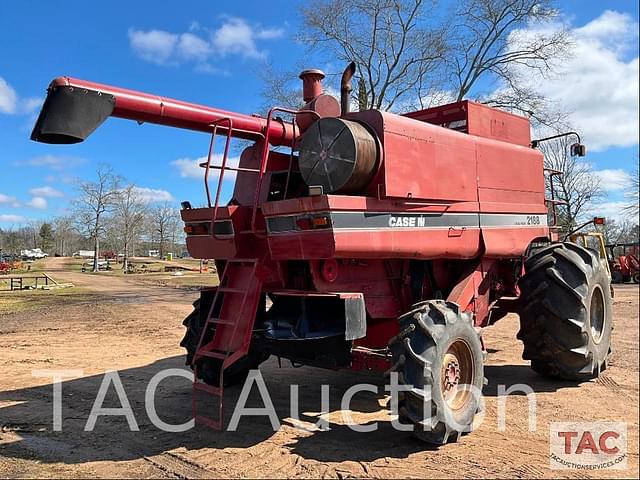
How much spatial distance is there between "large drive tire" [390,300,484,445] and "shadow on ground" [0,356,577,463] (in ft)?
1.10

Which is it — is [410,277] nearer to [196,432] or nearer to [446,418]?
[446,418]

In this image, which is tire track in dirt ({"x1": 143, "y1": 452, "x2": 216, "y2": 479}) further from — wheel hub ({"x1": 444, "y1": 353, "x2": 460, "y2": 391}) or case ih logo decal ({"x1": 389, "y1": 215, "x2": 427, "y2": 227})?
case ih logo decal ({"x1": 389, "y1": 215, "x2": 427, "y2": 227})

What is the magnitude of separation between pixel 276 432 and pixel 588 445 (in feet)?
9.00

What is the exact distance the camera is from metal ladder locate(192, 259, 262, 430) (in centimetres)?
537

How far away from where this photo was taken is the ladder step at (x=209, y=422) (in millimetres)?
5348

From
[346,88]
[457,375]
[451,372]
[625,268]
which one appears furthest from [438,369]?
[625,268]

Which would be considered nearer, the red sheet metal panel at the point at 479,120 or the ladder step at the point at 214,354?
the ladder step at the point at 214,354

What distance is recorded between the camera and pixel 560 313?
639 cm

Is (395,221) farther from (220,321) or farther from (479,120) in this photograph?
(479,120)

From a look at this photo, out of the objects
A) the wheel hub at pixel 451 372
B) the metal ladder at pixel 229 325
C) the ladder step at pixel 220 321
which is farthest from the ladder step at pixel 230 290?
the wheel hub at pixel 451 372

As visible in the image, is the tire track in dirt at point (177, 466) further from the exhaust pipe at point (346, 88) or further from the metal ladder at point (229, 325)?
the exhaust pipe at point (346, 88)

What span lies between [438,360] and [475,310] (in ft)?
6.66

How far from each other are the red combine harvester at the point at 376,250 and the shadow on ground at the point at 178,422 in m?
0.34

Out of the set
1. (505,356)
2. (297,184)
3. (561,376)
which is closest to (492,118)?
(297,184)
